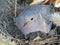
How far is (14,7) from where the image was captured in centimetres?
271

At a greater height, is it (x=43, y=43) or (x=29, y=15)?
(x=29, y=15)

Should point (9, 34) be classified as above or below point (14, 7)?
below

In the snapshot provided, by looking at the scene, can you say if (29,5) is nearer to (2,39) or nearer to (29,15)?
(29,15)

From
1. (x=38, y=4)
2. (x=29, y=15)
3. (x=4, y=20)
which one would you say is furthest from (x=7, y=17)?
(x=38, y=4)

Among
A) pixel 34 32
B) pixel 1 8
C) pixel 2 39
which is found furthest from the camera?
pixel 1 8

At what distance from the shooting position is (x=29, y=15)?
2.52m

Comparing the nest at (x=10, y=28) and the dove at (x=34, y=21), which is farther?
the dove at (x=34, y=21)

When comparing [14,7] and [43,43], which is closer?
[43,43]

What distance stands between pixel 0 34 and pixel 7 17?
293 millimetres

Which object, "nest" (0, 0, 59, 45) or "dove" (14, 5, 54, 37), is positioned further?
"dove" (14, 5, 54, 37)

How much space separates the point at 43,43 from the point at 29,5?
60 cm

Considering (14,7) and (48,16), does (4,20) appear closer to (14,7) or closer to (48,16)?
(14,7)

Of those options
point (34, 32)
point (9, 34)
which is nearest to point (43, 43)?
point (34, 32)

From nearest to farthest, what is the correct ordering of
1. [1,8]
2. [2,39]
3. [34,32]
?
1. [2,39]
2. [34,32]
3. [1,8]
